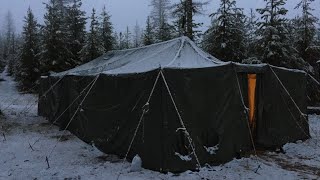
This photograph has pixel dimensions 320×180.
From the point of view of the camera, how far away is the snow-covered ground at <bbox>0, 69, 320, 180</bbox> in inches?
282

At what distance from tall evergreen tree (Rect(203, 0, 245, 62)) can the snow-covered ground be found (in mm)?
10990

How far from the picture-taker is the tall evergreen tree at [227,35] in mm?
21781

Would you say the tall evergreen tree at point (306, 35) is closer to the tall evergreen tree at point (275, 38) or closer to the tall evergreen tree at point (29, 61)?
the tall evergreen tree at point (275, 38)

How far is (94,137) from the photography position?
32.0 feet

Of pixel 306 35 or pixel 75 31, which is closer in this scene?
pixel 306 35

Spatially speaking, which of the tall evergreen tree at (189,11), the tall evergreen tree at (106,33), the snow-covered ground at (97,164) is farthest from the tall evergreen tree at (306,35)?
the tall evergreen tree at (106,33)

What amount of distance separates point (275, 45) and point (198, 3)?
223 inches

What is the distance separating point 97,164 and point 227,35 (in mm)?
15723

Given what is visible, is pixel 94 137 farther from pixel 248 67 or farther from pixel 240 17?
pixel 240 17

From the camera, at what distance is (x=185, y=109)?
299 inches

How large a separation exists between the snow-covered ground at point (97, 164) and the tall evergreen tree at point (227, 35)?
1099 centimetres

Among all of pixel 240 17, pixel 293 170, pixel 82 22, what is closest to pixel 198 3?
pixel 240 17

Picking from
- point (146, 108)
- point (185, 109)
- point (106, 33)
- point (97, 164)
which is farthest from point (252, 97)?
point (106, 33)

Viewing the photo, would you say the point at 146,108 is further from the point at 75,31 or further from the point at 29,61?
the point at 29,61
